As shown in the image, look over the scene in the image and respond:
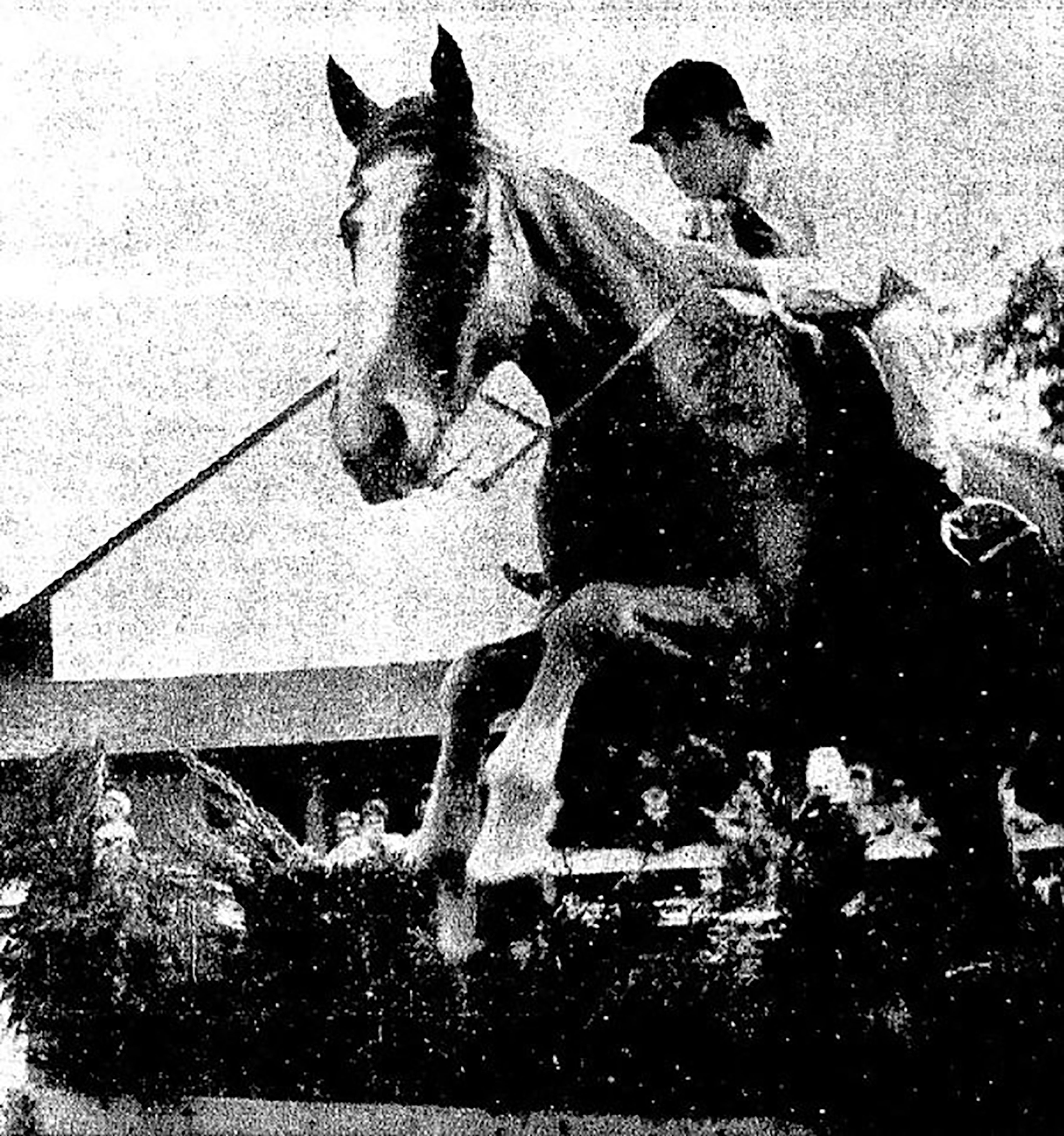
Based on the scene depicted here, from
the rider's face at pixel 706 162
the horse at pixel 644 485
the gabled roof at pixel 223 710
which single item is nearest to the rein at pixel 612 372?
the horse at pixel 644 485

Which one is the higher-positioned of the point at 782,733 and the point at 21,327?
the point at 21,327

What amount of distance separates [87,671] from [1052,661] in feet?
2.83

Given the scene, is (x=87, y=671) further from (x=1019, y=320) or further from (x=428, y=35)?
(x=1019, y=320)

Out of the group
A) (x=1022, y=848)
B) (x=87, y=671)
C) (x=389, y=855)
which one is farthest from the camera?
(x=87, y=671)

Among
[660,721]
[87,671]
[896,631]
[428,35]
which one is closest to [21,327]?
[87,671]

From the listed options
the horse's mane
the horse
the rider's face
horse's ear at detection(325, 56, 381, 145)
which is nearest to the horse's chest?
the horse

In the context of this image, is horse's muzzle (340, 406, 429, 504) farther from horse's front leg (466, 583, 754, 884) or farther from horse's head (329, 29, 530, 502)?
horse's front leg (466, 583, 754, 884)

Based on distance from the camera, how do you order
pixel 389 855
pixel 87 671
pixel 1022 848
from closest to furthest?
pixel 1022 848, pixel 389 855, pixel 87 671

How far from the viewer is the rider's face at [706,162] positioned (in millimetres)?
1484

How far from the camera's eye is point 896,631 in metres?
1.37

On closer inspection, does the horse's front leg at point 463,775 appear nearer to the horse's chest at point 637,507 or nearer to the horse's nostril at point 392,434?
the horse's chest at point 637,507

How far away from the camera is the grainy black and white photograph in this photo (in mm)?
1366

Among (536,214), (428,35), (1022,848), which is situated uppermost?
(428,35)

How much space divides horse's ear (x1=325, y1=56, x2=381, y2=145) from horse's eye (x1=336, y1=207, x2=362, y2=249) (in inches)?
2.7
